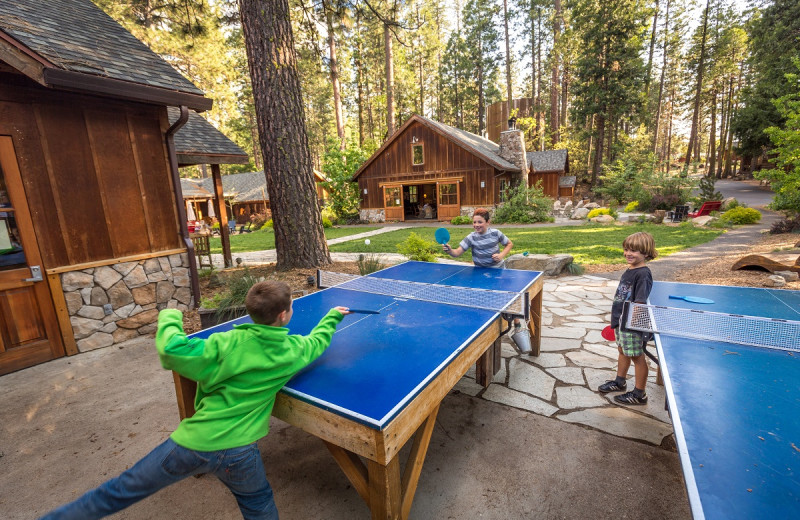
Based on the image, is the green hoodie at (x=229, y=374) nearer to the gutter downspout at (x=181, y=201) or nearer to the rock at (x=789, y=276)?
the gutter downspout at (x=181, y=201)

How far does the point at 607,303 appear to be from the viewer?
5.56 meters

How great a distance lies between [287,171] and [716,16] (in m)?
42.1

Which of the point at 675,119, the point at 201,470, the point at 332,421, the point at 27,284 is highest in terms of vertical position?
the point at 675,119

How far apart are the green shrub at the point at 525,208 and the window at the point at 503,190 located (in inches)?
40.0

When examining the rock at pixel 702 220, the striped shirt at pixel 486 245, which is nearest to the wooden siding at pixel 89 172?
the striped shirt at pixel 486 245

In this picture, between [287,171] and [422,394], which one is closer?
[422,394]

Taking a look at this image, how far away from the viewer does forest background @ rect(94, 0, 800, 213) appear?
67.8ft

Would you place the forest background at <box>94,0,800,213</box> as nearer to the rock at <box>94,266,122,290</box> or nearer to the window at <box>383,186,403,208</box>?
the window at <box>383,186,403,208</box>

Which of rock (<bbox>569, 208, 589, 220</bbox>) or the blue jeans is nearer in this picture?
the blue jeans

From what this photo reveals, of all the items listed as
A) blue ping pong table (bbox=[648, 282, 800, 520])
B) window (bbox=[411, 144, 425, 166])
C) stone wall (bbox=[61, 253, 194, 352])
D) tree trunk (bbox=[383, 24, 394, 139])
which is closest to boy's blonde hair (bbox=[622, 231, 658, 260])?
blue ping pong table (bbox=[648, 282, 800, 520])

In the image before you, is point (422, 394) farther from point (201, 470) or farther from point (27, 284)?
point (27, 284)

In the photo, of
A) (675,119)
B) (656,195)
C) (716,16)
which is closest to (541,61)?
(716,16)

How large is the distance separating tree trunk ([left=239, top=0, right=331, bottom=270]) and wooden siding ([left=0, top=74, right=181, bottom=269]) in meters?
1.61

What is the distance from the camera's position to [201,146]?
306 inches
